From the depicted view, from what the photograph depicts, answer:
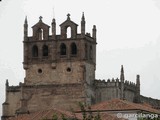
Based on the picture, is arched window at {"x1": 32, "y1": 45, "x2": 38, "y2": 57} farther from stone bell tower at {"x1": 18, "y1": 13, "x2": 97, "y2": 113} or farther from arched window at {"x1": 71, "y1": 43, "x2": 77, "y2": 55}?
arched window at {"x1": 71, "y1": 43, "x2": 77, "y2": 55}

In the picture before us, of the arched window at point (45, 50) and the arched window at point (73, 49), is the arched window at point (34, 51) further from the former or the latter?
the arched window at point (73, 49)

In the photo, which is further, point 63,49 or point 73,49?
point 63,49

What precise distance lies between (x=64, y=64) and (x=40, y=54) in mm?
3657

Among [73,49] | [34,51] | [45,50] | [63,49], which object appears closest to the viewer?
[73,49]

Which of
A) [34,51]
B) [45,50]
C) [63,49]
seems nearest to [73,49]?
[63,49]

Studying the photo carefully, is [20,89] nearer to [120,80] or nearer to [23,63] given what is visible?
[23,63]

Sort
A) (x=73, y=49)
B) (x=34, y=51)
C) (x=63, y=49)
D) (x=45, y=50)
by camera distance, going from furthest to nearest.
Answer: (x=34, y=51) → (x=45, y=50) → (x=63, y=49) → (x=73, y=49)

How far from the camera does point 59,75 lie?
14162 cm

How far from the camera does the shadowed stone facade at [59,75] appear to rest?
140375 millimetres

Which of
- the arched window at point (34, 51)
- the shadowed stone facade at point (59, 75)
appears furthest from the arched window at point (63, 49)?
the arched window at point (34, 51)

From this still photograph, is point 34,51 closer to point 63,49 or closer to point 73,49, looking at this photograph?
point 63,49

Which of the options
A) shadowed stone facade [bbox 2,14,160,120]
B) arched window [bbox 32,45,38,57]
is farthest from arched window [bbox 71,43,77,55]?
arched window [bbox 32,45,38,57]

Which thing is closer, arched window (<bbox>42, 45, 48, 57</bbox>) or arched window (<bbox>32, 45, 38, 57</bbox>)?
arched window (<bbox>42, 45, 48, 57</bbox>)

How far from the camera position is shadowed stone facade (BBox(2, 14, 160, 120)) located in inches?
5527
